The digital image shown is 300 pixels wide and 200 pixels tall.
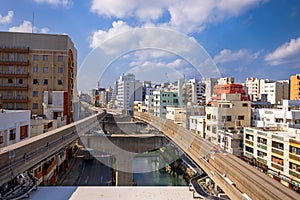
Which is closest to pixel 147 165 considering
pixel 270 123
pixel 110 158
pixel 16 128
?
pixel 110 158

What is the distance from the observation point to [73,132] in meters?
5.58

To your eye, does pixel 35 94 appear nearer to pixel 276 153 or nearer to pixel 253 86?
pixel 276 153

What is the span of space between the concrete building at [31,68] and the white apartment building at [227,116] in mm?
5907

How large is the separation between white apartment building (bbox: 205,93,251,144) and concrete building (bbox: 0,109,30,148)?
21.4ft

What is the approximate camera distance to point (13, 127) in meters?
4.95

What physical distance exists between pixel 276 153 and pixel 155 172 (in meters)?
5.93

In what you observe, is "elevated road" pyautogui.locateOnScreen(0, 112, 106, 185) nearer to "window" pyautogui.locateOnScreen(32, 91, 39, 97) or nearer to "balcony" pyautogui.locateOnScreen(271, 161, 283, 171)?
"balcony" pyautogui.locateOnScreen(271, 161, 283, 171)

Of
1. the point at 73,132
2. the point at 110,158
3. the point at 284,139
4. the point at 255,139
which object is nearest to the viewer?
the point at 73,132

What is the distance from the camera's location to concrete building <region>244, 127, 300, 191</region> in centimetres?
587

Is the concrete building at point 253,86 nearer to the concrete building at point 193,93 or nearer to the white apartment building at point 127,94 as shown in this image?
the concrete building at point 193,93

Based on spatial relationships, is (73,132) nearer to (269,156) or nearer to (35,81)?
(269,156)

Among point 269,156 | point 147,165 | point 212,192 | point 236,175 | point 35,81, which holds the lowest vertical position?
point 147,165

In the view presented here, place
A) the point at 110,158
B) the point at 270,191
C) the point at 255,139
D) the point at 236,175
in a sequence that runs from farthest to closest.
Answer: the point at 110,158 < the point at 255,139 < the point at 236,175 < the point at 270,191

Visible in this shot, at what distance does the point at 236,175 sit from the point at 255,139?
5.49m
